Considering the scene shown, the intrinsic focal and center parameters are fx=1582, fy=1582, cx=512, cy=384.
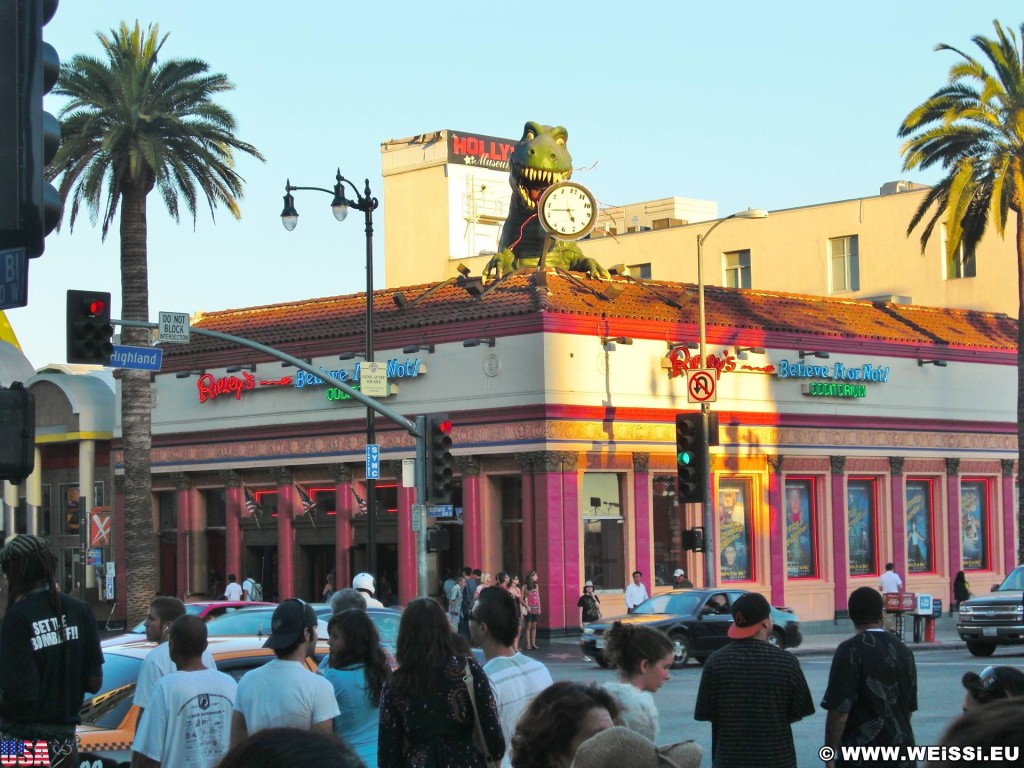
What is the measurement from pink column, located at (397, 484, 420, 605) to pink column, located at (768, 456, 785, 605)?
9234 millimetres

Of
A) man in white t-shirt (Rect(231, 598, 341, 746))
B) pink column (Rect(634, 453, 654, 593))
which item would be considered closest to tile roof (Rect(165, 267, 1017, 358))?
pink column (Rect(634, 453, 654, 593))

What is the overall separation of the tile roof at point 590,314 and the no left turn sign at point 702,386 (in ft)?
7.75

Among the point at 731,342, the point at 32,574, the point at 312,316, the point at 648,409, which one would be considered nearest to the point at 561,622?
the point at 648,409

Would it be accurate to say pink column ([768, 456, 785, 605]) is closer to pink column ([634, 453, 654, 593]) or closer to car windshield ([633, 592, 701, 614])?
pink column ([634, 453, 654, 593])

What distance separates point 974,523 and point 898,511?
382 centimetres

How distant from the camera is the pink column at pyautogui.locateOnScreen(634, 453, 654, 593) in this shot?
125 ft

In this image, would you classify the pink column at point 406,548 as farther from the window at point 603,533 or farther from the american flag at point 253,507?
the american flag at point 253,507

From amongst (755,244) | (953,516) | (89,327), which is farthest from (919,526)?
(89,327)

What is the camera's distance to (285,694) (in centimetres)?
796

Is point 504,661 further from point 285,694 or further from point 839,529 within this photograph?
point 839,529

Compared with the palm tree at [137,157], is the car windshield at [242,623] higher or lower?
lower

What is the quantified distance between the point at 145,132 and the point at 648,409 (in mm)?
13701

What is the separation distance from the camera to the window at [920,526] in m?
44.4

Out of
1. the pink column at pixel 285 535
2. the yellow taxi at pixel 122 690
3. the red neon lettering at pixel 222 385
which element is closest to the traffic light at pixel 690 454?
the pink column at pixel 285 535
